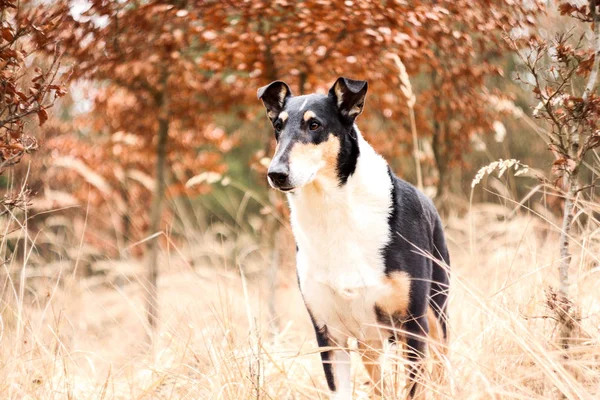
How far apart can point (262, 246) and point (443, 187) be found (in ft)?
9.38

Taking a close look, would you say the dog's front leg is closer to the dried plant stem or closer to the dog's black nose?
the dog's black nose

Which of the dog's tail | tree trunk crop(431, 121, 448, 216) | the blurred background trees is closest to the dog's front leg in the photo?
the dog's tail

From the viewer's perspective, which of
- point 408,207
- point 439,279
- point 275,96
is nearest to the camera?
point 408,207

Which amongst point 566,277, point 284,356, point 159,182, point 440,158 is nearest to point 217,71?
point 159,182

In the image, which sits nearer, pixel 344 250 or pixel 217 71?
pixel 344 250

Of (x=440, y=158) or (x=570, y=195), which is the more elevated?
(x=570, y=195)

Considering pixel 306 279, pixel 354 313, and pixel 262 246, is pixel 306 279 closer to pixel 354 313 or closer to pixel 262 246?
pixel 354 313

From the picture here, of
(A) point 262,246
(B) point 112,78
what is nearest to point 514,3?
(B) point 112,78

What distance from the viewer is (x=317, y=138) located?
9.85 feet

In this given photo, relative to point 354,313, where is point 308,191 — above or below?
above

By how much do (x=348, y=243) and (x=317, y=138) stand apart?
1.72 ft

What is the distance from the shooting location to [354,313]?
3.09 metres

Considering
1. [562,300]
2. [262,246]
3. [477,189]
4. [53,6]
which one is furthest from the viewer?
[477,189]

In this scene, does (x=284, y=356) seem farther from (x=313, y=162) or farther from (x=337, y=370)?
(x=313, y=162)
